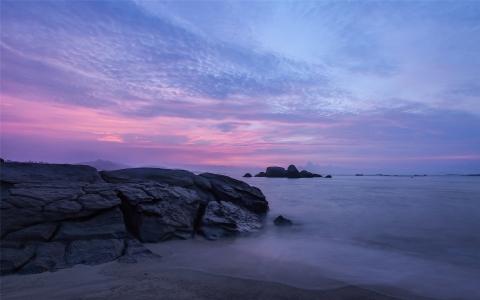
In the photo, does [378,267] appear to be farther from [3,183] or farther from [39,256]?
[3,183]

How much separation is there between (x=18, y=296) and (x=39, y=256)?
1.89m

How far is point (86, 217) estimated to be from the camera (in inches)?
396

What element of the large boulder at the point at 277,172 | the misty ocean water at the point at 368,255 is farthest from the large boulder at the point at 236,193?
the large boulder at the point at 277,172

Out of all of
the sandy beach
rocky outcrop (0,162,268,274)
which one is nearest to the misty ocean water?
the sandy beach

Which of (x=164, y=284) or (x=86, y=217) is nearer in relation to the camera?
(x=164, y=284)

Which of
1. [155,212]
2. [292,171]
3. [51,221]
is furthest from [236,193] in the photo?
[292,171]

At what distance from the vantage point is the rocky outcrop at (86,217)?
28.5 feet

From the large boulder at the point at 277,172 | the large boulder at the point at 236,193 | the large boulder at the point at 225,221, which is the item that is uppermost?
the large boulder at the point at 277,172

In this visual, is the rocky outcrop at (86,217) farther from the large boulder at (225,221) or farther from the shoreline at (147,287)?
the shoreline at (147,287)

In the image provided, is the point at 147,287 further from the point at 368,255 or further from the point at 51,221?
the point at 368,255

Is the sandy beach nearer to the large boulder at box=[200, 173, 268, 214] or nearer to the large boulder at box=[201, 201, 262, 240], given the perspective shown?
the large boulder at box=[201, 201, 262, 240]

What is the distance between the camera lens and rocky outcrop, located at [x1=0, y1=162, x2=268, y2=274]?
870 centimetres

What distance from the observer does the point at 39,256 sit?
27.5ft

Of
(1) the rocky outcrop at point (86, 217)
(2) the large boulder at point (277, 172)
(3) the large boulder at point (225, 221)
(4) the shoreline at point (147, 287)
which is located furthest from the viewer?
(2) the large boulder at point (277, 172)
